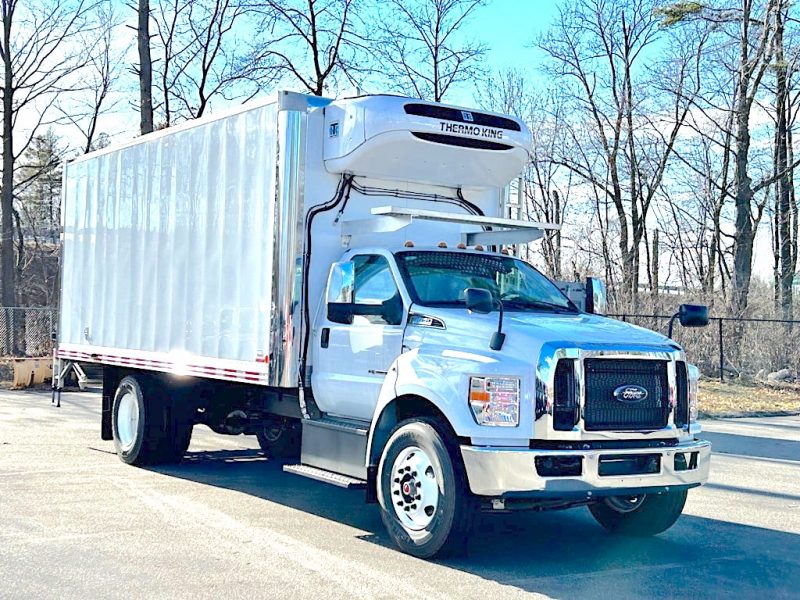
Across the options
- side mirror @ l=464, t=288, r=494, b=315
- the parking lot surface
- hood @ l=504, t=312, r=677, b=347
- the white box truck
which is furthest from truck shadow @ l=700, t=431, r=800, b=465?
side mirror @ l=464, t=288, r=494, b=315

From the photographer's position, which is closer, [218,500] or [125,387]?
[218,500]

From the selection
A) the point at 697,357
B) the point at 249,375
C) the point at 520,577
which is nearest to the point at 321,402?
the point at 249,375

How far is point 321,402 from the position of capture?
8.91 metres

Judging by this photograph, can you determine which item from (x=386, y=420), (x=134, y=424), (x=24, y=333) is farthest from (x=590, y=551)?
(x=24, y=333)

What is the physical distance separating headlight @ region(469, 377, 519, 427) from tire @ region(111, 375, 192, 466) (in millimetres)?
5251

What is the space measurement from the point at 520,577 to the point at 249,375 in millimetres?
3439

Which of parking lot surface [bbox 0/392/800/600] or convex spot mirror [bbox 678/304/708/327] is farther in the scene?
convex spot mirror [bbox 678/304/708/327]

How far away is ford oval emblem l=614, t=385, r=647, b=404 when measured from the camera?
7.25 metres

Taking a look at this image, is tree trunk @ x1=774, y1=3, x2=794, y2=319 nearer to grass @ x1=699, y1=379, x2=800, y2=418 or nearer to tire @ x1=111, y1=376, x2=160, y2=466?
grass @ x1=699, y1=379, x2=800, y2=418

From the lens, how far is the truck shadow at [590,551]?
6.86 metres

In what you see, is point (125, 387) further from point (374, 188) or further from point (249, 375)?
point (374, 188)

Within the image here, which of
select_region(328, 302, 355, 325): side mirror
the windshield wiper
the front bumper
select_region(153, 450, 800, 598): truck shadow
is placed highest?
the windshield wiper

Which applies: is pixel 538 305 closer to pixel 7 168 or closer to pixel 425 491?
pixel 425 491

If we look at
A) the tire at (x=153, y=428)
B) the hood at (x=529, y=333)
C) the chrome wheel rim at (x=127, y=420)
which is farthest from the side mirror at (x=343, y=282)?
the chrome wheel rim at (x=127, y=420)
